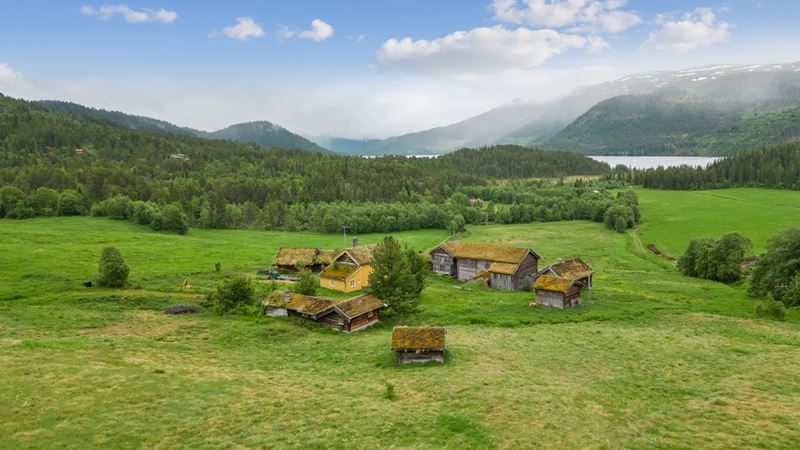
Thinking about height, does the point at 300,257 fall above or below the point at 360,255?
below

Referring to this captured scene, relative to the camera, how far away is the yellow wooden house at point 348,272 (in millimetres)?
59156

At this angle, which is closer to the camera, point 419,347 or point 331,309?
point 419,347

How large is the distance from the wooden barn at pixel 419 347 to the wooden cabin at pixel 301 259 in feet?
116

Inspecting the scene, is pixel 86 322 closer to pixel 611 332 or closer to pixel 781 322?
pixel 611 332

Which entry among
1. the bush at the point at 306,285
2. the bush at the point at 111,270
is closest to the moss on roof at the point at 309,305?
the bush at the point at 306,285

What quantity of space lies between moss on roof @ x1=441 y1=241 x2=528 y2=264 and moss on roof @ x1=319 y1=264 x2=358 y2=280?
17.6 metres

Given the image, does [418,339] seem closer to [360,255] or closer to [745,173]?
[360,255]

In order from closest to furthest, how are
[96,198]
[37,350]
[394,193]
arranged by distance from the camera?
[37,350] → [96,198] → [394,193]

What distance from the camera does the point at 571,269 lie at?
194 feet

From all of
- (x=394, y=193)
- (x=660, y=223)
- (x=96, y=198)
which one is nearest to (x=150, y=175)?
(x=96, y=198)

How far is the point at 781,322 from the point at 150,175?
18581cm

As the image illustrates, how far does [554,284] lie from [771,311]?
2009 cm

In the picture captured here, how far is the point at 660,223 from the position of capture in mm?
Result: 118250

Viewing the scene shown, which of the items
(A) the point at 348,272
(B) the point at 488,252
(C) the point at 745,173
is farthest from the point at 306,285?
(C) the point at 745,173
